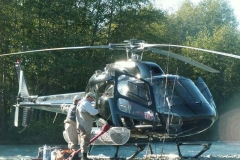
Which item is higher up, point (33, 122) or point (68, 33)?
point (68, 33)

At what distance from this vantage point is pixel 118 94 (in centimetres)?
1355

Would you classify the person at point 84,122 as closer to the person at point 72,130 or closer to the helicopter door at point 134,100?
the person at point 72,130

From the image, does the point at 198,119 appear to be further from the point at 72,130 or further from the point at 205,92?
the point at 72,130

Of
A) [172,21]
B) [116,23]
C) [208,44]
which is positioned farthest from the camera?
[172,21]

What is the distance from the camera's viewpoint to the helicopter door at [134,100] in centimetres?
1335

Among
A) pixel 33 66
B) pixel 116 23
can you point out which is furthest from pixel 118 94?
pixel 116 23

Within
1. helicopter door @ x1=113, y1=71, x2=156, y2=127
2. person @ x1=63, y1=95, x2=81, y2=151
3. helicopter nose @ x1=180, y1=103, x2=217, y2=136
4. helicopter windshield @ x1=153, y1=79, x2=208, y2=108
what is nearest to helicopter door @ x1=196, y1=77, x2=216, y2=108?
helicopter windshield @ x1=153, y1=79, x2=208, y2=108

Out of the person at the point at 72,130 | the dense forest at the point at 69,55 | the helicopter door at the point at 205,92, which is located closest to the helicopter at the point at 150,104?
the helicopter door at the point at 205,92

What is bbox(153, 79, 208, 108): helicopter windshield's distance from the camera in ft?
43.5

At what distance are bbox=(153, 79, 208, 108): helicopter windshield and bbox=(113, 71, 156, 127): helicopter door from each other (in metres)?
0.18

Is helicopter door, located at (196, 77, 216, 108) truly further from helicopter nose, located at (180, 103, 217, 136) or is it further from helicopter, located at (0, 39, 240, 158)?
helicopter nose, located at (180, 103, 217, 136)

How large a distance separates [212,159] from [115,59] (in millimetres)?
21610

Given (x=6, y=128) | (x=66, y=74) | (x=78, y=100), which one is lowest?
(x=6, y=128)

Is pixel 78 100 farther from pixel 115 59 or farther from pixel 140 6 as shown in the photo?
pixel 140 6
